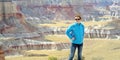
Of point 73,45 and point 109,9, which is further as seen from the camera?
point 109,9

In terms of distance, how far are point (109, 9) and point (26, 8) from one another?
113 feet

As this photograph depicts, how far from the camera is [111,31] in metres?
86.9

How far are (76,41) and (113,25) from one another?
257 ft

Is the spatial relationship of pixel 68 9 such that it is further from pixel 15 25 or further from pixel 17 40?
pixel 17 40

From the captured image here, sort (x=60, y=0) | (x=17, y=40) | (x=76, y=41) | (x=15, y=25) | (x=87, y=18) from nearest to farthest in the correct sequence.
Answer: (x=76, y=41) → (x=17, y=40) → (x=15, y=25) → (x=87, y=18) → (x=60, y=0)

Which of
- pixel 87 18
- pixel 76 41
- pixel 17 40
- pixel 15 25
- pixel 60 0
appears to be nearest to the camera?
pixel 76 41

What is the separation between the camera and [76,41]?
14.1 meters

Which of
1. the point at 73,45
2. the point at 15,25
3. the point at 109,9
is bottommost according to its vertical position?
the point at 109,9

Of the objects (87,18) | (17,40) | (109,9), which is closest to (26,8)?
(87,18)

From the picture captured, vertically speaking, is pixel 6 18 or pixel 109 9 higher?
pixel 6 18

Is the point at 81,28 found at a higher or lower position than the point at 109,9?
higher

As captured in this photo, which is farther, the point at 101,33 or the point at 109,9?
the point at 109,9

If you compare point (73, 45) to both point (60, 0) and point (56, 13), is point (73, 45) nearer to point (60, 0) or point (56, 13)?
point (56, 13)

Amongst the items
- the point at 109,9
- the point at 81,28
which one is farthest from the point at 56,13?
the point at 81,28
